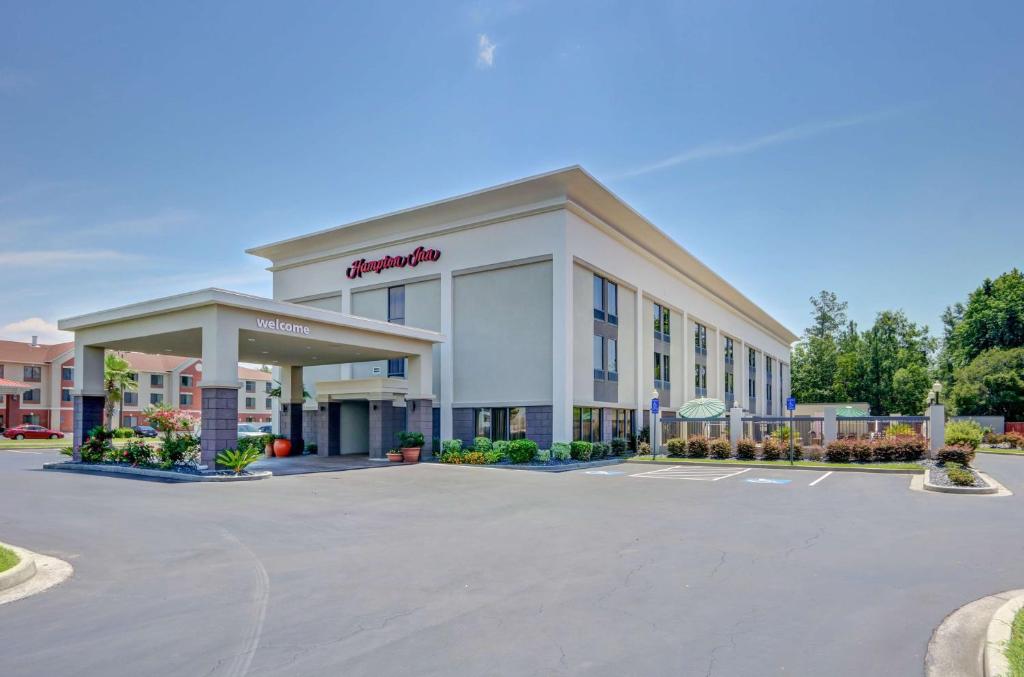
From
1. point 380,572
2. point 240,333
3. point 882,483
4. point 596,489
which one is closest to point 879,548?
point 380,572

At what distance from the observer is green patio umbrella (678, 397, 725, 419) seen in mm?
35188

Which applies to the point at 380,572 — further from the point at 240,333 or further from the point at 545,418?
the point at 545,418

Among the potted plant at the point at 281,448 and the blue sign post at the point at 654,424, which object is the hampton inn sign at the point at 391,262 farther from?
the blue sign post at the point at 654,424

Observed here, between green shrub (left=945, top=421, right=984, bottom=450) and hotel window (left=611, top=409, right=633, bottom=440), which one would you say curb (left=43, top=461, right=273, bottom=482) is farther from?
green shrub (left=945, top=421, right=984, bottom=450)

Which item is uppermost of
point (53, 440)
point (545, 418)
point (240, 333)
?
point (240, 333)

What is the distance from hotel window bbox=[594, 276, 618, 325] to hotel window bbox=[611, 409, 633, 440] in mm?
4646

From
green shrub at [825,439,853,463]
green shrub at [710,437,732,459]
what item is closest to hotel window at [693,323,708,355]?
green shrub at [710,437,732,459]

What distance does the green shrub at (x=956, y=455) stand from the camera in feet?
80.2

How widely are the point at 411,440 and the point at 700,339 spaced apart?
2703 cm

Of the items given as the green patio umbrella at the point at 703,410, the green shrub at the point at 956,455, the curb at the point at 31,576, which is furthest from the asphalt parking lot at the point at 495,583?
the green patio umbrella at the point at 703,410

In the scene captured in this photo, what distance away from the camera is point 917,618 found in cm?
706

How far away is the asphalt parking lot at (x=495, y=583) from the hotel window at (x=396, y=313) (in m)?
18.0

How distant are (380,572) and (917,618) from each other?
6.15 meters

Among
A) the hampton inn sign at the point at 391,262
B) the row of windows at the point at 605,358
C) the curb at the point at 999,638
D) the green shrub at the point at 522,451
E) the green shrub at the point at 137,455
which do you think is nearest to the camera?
the curb at the point at 999,638
